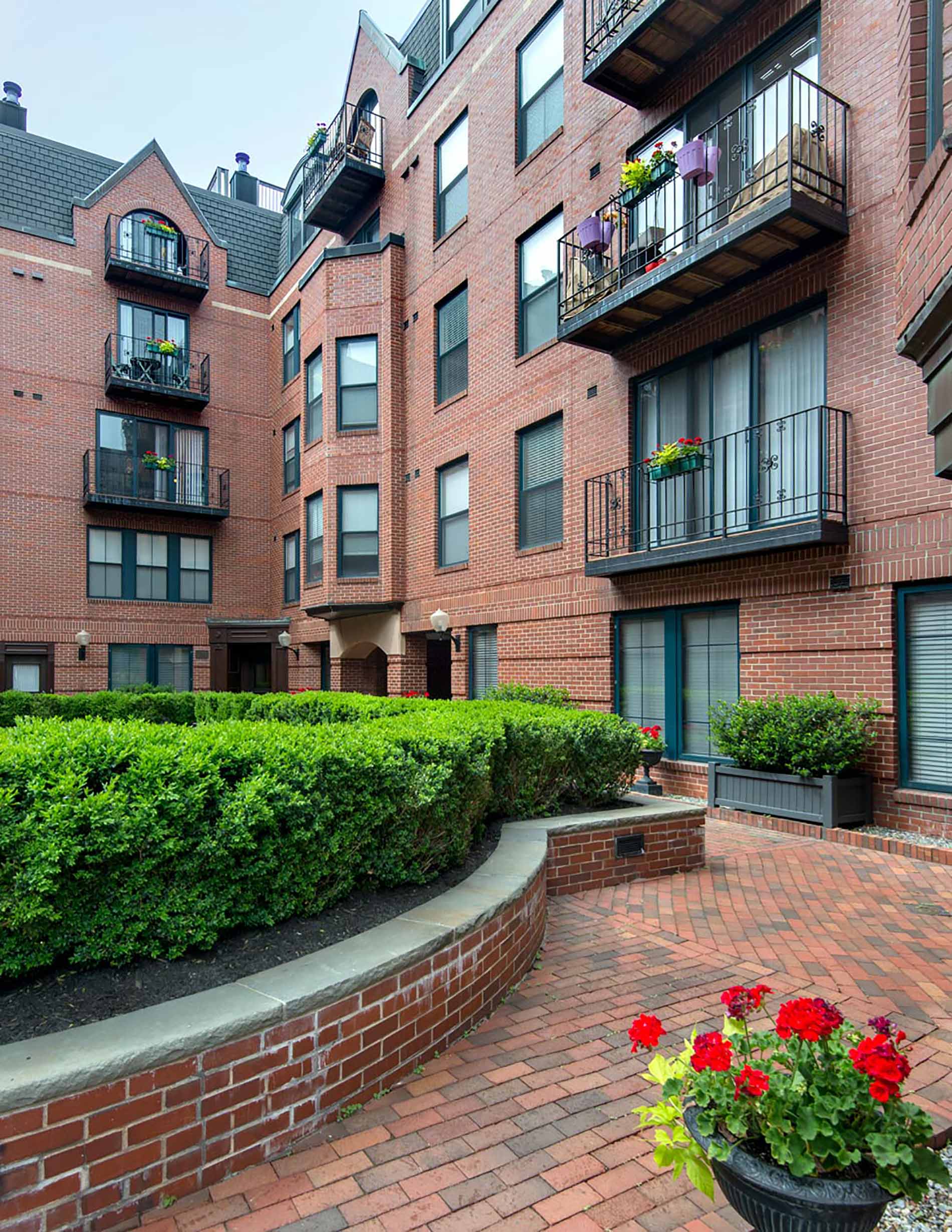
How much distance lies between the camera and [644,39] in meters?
9.41

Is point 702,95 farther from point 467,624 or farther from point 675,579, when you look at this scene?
point 467,624

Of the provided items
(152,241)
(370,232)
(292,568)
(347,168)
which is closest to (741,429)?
(347,168)

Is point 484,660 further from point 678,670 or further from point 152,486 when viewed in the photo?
point 152,486

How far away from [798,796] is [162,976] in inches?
251

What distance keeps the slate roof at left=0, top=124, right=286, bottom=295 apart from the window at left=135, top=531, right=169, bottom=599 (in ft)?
25.6

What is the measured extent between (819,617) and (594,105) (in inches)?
329

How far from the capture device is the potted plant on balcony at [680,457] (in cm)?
904

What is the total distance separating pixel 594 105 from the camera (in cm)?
1126

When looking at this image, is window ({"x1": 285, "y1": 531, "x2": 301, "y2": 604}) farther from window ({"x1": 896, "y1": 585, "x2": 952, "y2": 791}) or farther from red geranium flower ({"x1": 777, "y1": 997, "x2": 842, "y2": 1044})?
red geranium flower ({"x1": 777, "y1": 997, "x2": 842, "y2": 1044})

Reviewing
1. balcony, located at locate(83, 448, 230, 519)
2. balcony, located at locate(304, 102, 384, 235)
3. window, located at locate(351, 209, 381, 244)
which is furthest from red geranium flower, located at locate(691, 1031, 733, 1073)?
balcony, located at locate(83, 448, 230, 519)

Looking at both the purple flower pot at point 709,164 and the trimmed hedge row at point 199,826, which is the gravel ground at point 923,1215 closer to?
the trimmed hedge row at point 199,826

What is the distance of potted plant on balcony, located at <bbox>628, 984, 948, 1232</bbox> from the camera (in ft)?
5.97

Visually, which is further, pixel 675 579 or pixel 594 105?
pixel 594 105

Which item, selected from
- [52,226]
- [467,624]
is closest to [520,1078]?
[467,624]
